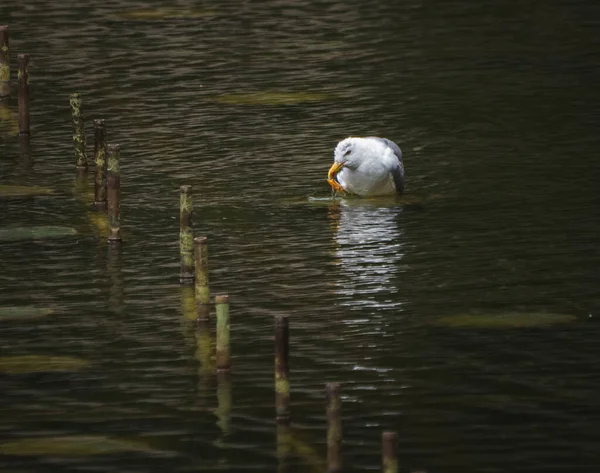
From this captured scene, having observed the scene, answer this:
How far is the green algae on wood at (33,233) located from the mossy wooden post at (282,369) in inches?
322

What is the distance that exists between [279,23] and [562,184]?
1551 centimetres

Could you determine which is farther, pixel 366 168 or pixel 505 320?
pixel 366 168

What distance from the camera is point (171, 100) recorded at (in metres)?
32.7

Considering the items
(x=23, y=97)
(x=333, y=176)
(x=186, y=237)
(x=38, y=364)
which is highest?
(x=23, y=97)

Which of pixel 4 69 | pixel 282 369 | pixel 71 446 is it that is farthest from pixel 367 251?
pixel 4 69

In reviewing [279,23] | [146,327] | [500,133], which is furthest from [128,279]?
[279,23]

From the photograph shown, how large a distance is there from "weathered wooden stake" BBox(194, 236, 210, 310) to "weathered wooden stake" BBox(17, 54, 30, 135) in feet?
35.9

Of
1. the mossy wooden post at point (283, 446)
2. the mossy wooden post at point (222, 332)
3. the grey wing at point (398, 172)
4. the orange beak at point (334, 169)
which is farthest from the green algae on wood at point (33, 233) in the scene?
the mossy wooden post at point (283, 446)

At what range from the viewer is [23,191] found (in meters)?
26.3

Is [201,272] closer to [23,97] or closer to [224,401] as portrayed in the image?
[224,401]

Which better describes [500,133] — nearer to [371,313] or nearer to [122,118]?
[122,118]

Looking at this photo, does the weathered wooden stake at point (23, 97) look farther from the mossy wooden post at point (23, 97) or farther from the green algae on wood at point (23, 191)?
the green algae on wood at point (23, 191)

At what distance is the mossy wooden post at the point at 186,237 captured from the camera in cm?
2097

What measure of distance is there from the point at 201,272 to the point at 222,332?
240 cm
